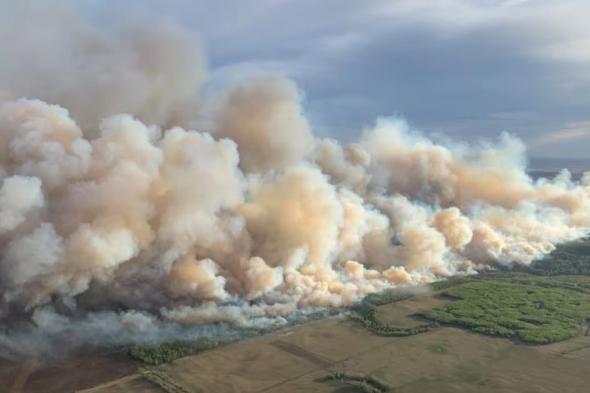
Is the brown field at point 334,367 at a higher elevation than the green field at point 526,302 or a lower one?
lower

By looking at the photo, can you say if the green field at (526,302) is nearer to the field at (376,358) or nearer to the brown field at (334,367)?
the field at (376,358)

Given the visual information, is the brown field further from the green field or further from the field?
the green field

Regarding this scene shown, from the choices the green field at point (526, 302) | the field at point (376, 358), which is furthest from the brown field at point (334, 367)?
the green field at point (526, 302)

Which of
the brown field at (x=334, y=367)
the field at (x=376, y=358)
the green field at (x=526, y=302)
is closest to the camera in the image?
the brown field at (x=334, y=367)

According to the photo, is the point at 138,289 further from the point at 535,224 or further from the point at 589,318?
the point at 535,224

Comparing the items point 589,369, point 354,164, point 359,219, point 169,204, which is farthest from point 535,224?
point 169,204

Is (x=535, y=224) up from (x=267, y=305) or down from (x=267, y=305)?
up

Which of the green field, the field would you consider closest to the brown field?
the field
